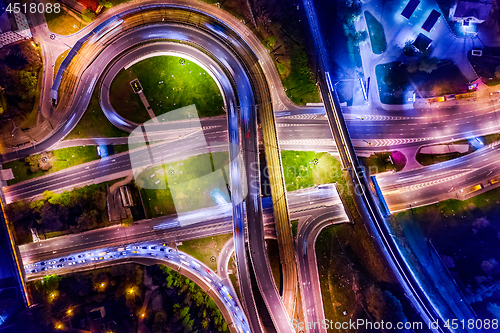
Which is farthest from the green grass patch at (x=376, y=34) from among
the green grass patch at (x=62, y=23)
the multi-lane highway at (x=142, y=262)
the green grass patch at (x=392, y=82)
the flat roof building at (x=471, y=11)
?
the green grass patch at (x=62, y=23)

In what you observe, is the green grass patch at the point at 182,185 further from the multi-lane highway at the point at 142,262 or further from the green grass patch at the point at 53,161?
the green grass patch at the point at 53,161

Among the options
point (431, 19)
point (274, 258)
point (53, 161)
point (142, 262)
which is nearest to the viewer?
point (142, 262)

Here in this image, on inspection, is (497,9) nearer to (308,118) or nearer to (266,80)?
(308,118)

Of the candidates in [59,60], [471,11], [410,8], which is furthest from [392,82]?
[59,60]

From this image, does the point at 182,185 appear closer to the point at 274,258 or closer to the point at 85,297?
the point at 274,258

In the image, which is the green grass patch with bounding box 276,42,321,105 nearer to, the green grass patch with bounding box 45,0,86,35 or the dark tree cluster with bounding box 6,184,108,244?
the green grass patch with bounding box 45,0,86,35

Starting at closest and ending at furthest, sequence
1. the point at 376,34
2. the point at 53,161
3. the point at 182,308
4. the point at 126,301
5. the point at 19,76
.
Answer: the point at 126,301
the point at 182,308
the point at 19,76
the point at 53,161
the point at 376,34

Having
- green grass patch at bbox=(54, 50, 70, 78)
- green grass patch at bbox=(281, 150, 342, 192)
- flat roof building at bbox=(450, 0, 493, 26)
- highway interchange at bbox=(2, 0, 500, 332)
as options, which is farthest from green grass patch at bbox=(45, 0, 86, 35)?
flat roof building at bbox=(450, 0, 493, 26)
